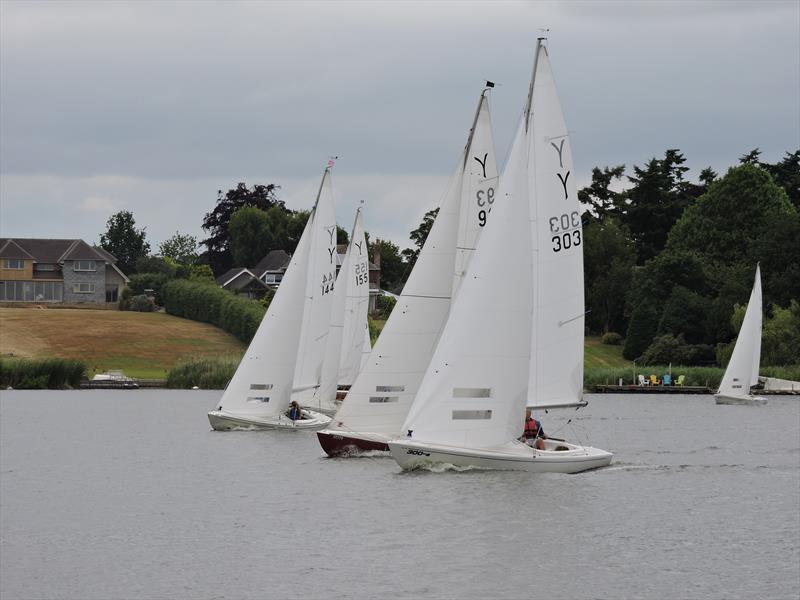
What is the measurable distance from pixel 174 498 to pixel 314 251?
19.0 metres

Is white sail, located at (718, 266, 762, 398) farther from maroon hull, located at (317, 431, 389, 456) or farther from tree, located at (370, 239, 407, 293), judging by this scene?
tree, located at (370, 239, 407, 293)

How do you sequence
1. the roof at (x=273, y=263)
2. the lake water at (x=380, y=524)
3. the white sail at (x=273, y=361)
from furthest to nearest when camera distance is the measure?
the roof at (x=273, y=263) < the white sail at (x=273, y=361) < the lake water at (x=380, y=524)

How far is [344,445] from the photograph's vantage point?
4766cm

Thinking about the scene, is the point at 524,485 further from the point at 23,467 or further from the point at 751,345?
the point at 751,345

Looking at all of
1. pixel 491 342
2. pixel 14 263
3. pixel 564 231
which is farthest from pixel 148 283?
pixel 491 342

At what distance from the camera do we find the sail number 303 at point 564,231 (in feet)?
137

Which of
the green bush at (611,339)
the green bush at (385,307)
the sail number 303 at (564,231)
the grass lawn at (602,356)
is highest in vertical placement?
the green bush at (385,307)

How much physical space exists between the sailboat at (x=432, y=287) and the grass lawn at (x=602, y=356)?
78.5 m

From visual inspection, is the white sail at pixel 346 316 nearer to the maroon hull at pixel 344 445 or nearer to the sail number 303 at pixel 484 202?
the maroon hull at pixel 344 445

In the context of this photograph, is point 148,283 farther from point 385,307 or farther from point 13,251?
point 385,307

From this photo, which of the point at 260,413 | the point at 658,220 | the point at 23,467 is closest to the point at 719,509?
the point at 260,413

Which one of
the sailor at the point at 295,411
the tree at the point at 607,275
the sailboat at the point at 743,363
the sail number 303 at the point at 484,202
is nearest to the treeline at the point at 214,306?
the tree at the point at 607,275

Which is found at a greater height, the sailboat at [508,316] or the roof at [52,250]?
the roof at [52,250]

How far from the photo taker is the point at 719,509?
137ft
